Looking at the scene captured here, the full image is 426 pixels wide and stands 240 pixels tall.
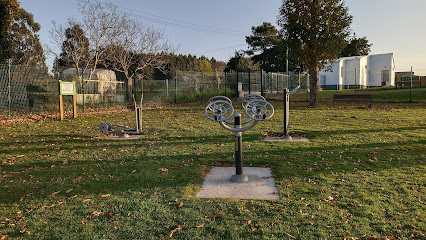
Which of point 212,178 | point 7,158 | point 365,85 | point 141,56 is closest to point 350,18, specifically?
point 141,56

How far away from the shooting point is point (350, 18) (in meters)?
18.7

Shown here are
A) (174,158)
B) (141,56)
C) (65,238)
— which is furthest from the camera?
(141,56)

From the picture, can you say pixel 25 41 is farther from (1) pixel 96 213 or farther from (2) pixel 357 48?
(2) pixel 357 48

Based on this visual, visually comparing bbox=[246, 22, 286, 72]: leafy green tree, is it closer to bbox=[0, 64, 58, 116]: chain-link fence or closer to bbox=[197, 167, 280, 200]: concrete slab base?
bbox=[0, 64, 58, 116]: chain-link fence

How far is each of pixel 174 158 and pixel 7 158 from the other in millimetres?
3264

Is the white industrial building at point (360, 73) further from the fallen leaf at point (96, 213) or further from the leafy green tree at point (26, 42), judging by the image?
the fallen leaf at point (96, 213)

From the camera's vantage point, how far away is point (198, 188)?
457 cm

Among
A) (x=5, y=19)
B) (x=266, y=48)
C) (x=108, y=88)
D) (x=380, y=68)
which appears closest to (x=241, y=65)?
(x=266, y=48)

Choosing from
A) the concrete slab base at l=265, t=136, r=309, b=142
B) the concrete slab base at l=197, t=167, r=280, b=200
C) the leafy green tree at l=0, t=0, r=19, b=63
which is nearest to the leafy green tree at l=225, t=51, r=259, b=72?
the leafy green tree at l=0, t=0, r=19, b=63

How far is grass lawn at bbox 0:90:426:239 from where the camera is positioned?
327 centimetres

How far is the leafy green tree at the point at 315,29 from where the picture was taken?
18.4 m

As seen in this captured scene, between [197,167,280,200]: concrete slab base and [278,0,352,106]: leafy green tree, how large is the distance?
48.4 ft


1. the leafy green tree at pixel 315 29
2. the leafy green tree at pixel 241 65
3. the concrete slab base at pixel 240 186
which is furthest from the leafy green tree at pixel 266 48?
the concrete slab base at pixel 240 186

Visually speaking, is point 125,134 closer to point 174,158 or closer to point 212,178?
point 174,158
